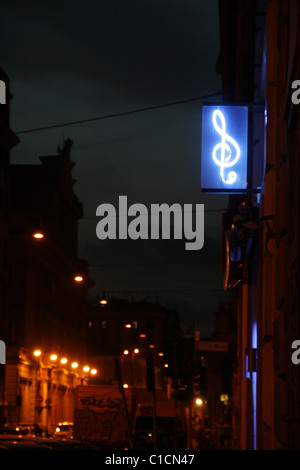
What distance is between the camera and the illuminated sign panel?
15578 millimetres

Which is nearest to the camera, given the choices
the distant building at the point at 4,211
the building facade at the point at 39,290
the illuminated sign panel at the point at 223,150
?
the illuminated sign panel at the point at 223,150

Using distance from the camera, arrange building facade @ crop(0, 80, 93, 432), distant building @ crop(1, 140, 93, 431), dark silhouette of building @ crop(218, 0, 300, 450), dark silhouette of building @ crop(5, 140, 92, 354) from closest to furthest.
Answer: dark silhouette of building @ crop(218, 0, 300, 450) → building facade @ crop(0, 80, 93, 432) → distant building @ crop(1, 140, 93, 431) → dark silhouette of building @ crop(5, 140, 92, 354)

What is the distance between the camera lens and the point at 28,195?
82.4m

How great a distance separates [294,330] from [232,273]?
35.0 feet

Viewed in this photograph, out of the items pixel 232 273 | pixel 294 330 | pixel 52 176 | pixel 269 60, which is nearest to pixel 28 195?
pixel 52 176

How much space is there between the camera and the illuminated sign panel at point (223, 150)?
15.6m

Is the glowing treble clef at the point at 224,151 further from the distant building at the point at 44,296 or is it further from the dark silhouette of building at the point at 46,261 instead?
the distant building at the point at 44,296

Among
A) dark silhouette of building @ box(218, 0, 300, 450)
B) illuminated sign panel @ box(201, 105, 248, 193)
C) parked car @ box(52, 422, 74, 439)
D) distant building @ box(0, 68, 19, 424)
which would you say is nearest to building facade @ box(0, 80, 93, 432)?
distant building @ box(0, 68, 19, 424)

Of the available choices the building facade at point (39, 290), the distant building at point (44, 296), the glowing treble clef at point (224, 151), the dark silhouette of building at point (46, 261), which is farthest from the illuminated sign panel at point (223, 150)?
the distant building at point (44, 296)

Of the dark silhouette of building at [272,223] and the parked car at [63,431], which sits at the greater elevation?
the dark silhouette of building at [272,223]

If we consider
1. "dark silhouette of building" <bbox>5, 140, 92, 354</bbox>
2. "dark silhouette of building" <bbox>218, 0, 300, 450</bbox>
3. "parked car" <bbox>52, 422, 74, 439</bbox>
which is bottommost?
"parked car" <bbox>52, 422, 74, 439</bbox>

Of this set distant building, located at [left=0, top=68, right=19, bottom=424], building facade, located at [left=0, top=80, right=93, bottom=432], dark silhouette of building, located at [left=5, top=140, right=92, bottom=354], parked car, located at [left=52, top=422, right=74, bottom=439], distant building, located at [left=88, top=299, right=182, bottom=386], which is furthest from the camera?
distant building, located at [left=88, top=299, right=182, bottom=386]

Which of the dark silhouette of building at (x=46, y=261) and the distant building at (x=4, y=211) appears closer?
the distant building at (x=4, y=211)

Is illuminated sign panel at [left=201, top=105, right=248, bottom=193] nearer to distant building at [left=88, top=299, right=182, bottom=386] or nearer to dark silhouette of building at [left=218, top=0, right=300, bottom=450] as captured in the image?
dark silhouette of building at [left=218, top=0, right=300, bottom=450]
